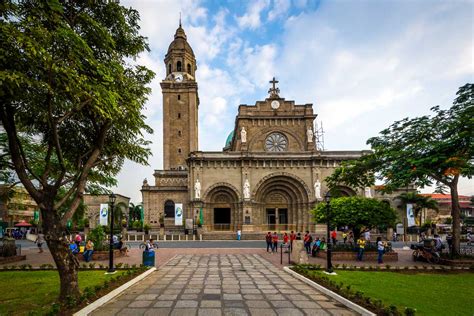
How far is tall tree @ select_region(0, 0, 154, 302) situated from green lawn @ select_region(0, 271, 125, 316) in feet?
2.90

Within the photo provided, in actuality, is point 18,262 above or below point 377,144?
below

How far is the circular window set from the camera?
46.3 m

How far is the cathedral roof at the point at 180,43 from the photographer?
53.8 m

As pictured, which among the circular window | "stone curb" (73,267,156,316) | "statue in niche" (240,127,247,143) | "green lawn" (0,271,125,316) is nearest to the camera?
"stone curb" (73,267,156,316)

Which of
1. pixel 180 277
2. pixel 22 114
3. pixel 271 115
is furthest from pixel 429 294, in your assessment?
pixel 271 115

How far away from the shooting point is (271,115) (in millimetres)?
46656

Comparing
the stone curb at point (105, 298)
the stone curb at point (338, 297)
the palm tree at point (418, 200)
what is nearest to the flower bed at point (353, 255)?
the stone curb at point (338, 297)

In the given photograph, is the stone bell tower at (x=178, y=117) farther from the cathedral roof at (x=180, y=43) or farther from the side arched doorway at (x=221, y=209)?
the side arched doorway at (x=221, y=209)

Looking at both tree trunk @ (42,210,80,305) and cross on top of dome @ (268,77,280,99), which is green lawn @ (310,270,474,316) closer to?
tree trunk @ (42,210,80,305)

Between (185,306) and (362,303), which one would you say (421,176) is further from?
(185,306)

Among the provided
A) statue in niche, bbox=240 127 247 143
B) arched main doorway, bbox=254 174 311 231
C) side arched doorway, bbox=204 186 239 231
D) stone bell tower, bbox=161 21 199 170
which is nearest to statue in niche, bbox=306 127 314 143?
arched main doorway, bbox=254 174 311 231

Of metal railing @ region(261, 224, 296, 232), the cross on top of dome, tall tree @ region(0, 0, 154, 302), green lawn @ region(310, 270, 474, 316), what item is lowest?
metal railing @ region(261, 224, 296, 232)

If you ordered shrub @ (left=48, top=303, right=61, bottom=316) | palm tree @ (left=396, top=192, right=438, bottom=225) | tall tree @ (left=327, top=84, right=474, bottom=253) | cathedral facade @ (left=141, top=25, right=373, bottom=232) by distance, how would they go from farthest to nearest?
1. cathedral facade @ (left=141, top=25, right=373, bottom=232)
2. palm tree @ (left=396, top=192, right=438, bottom=225)
3. tall tree @ (left=327, top=84, right=474, bottom=253)
4. shrub @ (left=48, top=303, right=61, bottom=316)

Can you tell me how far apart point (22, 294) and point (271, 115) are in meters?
39.0
